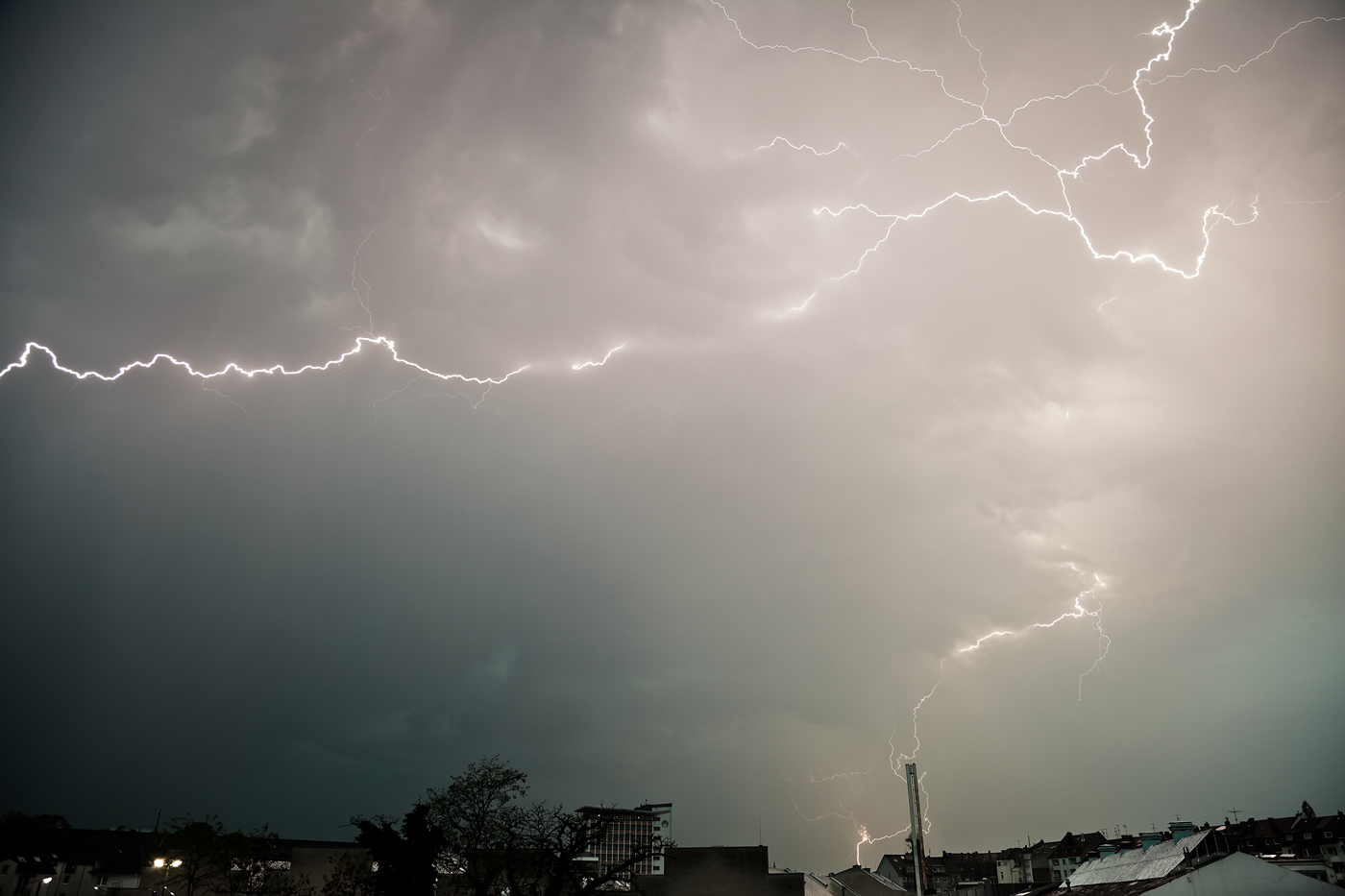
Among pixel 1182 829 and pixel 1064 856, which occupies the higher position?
pixel 1182 829

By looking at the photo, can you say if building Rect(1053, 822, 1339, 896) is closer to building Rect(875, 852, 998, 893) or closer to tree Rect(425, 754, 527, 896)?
tree Rect(425, 754, 527, 896)

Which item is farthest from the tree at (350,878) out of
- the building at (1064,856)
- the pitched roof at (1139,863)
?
the building at (1064,856)

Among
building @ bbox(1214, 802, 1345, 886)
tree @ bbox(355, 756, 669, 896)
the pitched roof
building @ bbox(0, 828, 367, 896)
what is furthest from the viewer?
building @ bbox(0, 828, 367, 896)

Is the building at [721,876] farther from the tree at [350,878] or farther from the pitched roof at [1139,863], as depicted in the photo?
the pitched roof at [1139,863]

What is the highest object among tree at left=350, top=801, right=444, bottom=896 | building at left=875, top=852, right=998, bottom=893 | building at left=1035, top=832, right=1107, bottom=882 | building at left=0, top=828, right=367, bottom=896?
tree at left=350, top=801, right=444, bottom=896

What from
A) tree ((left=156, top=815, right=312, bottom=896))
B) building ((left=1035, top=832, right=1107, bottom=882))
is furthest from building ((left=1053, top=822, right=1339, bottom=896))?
building ((left=1035, top=832, right=1107, bottom=882))

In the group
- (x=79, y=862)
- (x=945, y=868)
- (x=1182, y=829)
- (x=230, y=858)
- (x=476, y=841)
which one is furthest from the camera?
(x=945, y=868)

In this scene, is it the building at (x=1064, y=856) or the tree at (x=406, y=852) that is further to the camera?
the building at (x=1064, y=856)

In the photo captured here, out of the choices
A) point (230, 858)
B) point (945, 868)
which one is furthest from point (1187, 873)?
point (945, 868)

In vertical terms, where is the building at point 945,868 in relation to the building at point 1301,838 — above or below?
below

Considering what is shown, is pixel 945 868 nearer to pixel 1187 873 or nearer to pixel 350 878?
pixel 1187 873

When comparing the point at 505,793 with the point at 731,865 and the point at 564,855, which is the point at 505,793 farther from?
the point at 731,865

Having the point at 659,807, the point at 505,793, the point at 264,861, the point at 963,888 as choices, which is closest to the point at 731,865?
the point at 505,793

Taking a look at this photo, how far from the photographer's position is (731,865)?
36.2 metres
